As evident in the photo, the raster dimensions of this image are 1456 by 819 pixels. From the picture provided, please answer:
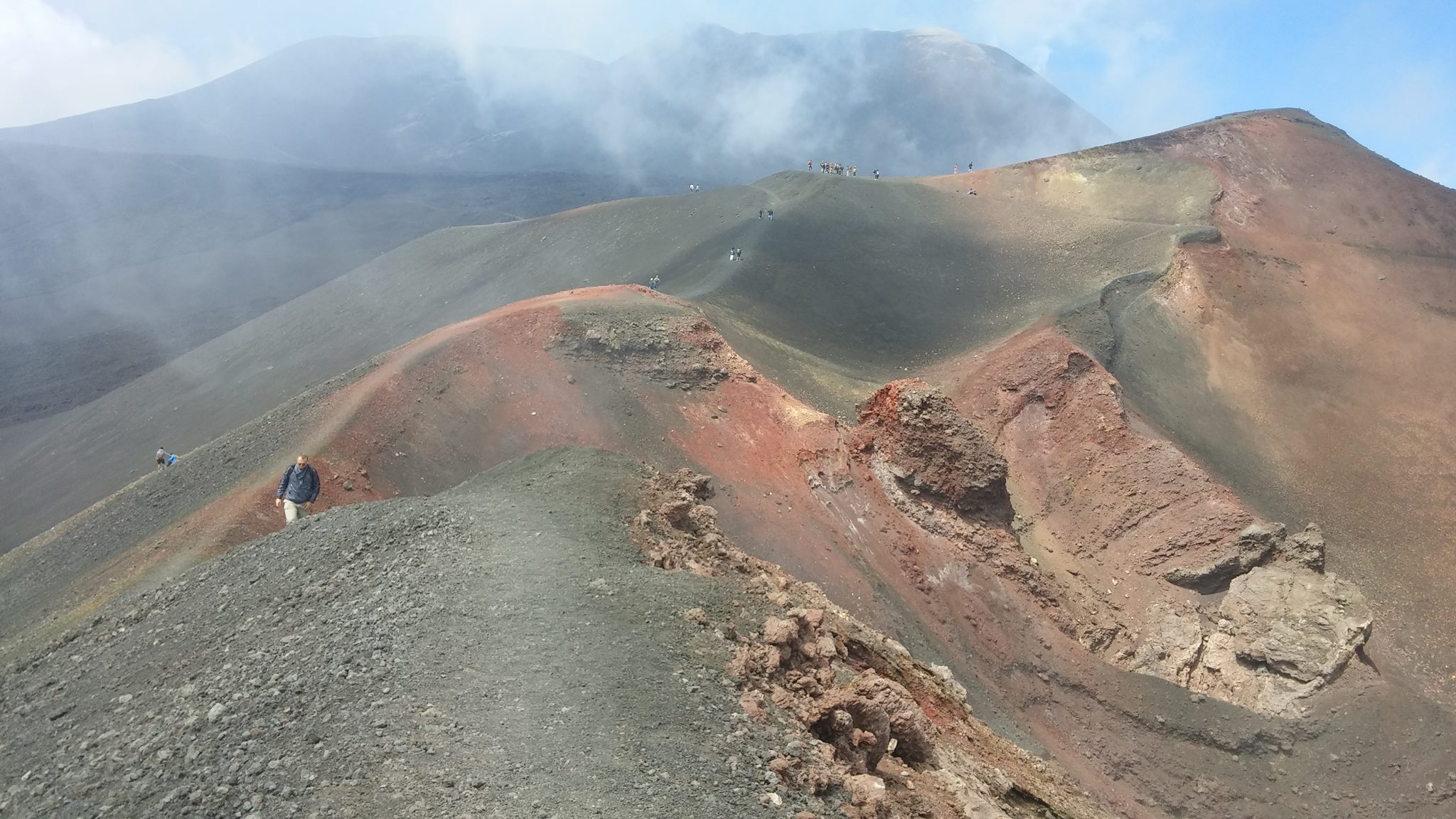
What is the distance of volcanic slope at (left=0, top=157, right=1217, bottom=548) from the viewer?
94.7 feet

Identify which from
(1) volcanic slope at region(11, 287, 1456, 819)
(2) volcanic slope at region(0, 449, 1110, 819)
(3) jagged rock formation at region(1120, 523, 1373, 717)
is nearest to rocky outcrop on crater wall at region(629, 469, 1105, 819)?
(2) volcanic slope at region(0, 449, 1110, 819)

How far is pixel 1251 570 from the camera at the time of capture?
20688mm

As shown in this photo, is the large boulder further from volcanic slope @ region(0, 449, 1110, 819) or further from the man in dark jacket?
the man in dark jacket

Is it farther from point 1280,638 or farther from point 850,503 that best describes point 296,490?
point 1280,638

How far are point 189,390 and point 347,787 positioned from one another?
103ft

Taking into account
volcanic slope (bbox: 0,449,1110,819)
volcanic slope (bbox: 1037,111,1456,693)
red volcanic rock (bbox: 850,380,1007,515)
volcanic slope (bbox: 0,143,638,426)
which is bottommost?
volcanic slope (bbox: 0,143,638,426)

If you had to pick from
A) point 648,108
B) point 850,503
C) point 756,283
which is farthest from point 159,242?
point 648,108

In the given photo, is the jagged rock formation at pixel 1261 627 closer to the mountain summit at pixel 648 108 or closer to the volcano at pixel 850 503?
the volcano at pixel 850 503

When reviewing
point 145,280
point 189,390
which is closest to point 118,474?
point 189,390

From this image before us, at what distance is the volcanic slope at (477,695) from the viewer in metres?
6.74

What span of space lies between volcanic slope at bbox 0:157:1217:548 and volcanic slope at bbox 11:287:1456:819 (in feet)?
12.5

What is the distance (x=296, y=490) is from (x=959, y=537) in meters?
13.8

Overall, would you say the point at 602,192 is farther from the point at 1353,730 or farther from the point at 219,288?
the point at 1353,730

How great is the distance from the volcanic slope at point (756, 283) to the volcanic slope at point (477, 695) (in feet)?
47.5
